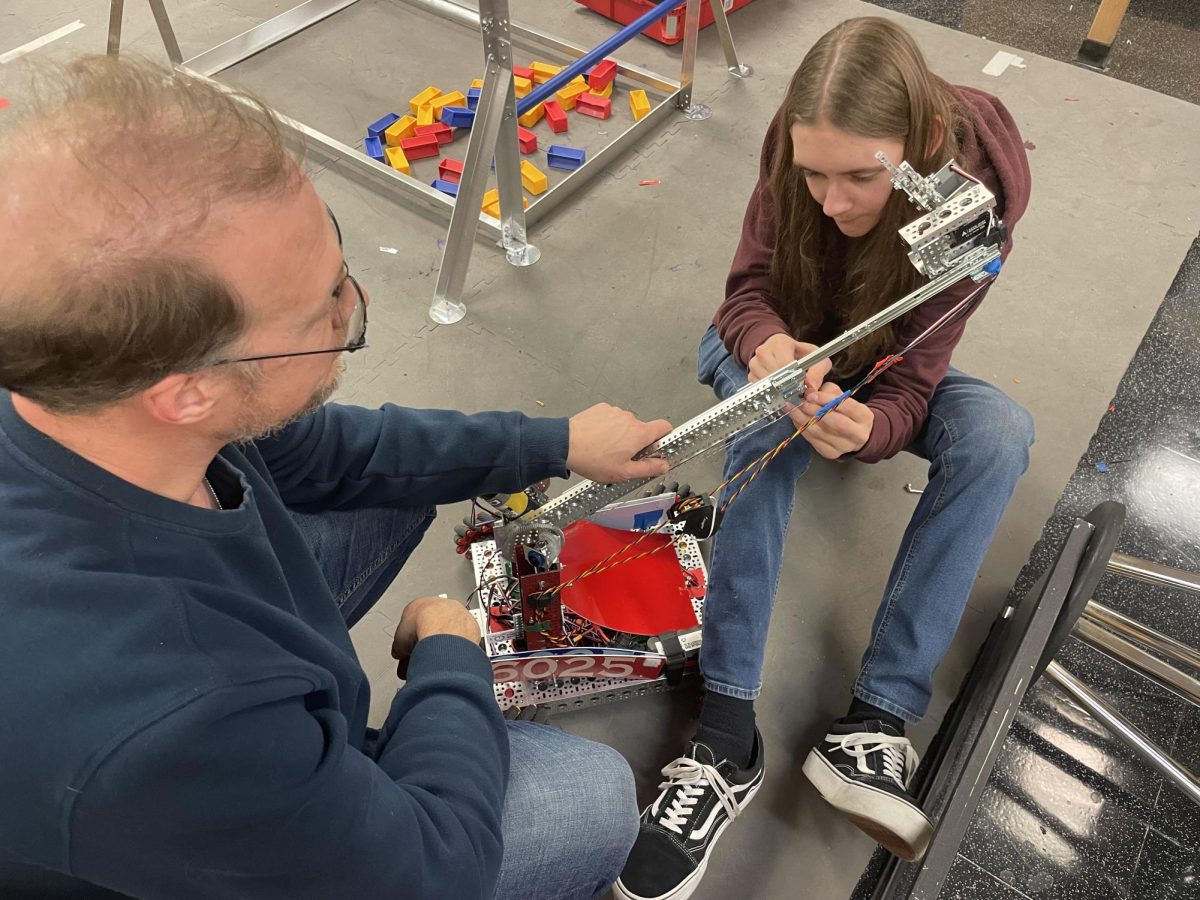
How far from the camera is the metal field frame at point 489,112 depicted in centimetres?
235

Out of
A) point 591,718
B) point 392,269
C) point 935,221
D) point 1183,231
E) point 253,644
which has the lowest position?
point 591,718

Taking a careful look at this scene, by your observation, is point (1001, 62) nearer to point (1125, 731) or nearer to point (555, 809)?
point (1125, 731)

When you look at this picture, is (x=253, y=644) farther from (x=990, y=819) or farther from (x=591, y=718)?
(x=990, y=819)

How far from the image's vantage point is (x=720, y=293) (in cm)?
251

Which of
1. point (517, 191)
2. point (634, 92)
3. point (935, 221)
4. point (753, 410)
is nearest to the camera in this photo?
point (935, 221)

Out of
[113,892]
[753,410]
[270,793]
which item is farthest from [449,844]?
[753,410]

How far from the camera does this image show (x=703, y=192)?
280 centimetres

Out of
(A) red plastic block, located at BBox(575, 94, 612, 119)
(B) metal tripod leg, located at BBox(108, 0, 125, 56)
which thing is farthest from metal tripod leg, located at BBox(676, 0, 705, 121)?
(B) metal tripod leg, located at BBox(108, 0, 125, 56)

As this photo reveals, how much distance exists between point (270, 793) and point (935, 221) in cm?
108

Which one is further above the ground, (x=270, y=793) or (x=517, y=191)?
(x=270, y=793)

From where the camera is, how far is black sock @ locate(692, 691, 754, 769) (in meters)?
1.57

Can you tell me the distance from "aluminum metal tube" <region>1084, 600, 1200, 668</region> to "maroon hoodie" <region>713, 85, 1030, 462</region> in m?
0.50

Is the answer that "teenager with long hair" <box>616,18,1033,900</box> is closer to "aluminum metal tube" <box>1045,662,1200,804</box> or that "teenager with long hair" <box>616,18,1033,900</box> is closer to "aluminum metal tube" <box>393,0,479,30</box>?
"aluminum metal tube" <box>1045,662,1200,804</box>

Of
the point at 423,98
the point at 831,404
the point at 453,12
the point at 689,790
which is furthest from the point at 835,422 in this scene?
the point at 453,12
